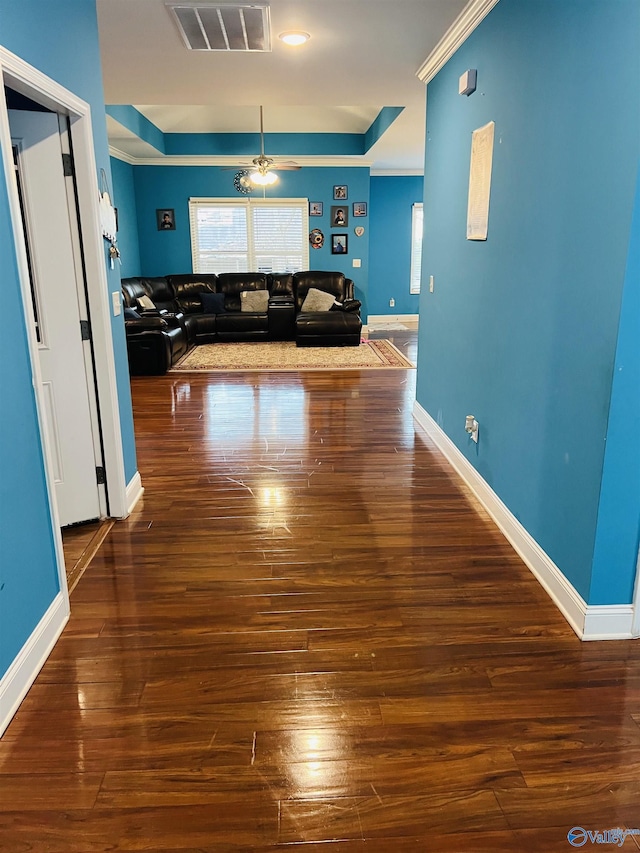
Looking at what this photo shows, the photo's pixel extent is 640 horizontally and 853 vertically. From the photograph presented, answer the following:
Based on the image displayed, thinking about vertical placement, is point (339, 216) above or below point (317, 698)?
above

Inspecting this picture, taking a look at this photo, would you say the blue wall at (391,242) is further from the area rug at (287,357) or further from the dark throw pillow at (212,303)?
the dark throw pillow at (212,303)

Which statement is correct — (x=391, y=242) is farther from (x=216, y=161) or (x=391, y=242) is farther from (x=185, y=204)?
(x=185, y=204)

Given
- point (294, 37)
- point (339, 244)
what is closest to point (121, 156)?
point (339, 244)

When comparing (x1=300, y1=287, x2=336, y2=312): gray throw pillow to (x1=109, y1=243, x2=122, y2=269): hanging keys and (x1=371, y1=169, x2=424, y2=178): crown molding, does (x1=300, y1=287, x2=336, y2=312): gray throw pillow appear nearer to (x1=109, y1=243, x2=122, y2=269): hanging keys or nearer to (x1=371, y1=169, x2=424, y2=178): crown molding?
(x1=371, y1=169, x2=424, y2=178): crown molding

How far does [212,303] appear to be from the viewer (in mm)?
9523

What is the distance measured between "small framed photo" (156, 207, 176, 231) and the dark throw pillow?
60.8 inches

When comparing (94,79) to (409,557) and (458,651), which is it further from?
(458,651)

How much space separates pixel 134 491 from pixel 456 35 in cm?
333

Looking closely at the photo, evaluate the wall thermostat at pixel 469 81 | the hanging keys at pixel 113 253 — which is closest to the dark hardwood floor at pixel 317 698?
the hanging keys at pixel 113 253

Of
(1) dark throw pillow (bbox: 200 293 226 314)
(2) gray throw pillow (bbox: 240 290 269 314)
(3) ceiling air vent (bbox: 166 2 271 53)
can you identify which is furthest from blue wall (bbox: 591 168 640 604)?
(1) dark throw pillow (bbox: 200 293 226 314)

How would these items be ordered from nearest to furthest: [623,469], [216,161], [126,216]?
[623,469]
[126,216]
[216,161]

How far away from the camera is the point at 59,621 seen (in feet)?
7.80

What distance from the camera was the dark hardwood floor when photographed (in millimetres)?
1594

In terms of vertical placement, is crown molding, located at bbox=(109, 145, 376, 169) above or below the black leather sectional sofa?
above
